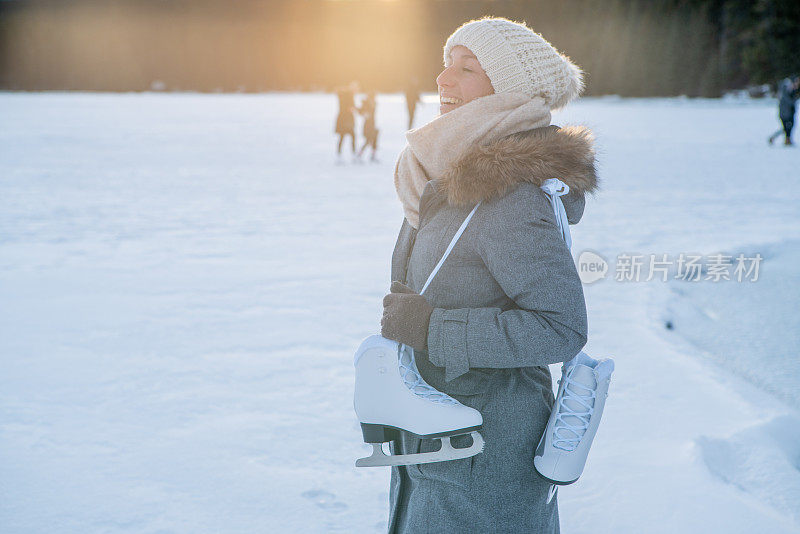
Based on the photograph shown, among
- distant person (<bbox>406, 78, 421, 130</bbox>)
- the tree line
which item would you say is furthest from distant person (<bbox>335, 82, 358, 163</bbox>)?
the tree line

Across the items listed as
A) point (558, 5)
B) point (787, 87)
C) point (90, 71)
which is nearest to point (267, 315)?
point (787, 87)

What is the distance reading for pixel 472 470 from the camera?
4.30ft

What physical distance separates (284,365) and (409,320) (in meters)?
2.24

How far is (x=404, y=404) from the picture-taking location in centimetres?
121

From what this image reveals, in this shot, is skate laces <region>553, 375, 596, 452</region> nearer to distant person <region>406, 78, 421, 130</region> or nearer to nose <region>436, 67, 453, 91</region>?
nose <region>436, 67, 453, 91</region>

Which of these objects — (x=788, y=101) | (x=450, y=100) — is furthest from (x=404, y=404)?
(x=788, y=101)

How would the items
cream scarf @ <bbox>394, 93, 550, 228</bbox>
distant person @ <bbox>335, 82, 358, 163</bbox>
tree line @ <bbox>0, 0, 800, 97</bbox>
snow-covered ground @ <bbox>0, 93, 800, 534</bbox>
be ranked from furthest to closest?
tree line @ <bbox>0, 0, 800, 97</bbox> → distant person @ <bbox>335, 82, 358, 163</bbox> → snow-covered ground @ <bbox>0, 93, 800, 534</bbox> → cream scarf @ <bbox>394, 93, 550, 228</bbox>

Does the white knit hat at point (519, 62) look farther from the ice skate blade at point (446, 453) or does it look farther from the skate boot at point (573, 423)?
the ice skate blade at point (446, 453)

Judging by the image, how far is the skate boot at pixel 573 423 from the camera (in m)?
1.25

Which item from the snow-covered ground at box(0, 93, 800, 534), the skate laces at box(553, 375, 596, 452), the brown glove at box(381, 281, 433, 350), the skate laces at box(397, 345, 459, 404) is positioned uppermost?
the brown glove at box(381, 281, 433, 350)

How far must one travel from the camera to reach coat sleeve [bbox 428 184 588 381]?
3.82ft

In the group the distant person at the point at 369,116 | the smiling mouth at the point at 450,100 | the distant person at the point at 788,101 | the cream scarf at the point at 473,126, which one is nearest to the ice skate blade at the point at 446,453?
the cream scarf at the point at 473,126

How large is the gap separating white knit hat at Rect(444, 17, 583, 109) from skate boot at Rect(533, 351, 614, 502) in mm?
540

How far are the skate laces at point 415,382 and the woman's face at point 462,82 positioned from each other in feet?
1.69
